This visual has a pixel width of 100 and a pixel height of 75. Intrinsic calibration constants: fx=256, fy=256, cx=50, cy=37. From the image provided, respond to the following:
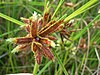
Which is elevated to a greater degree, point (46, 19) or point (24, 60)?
point (46, 19)

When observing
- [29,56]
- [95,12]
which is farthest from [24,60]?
[95,12]

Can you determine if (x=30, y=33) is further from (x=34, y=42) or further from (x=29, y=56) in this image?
(x=29, y=56)

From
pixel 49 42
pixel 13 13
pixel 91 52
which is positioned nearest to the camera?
pixel 49 42

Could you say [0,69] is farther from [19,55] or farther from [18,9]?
[18,9]

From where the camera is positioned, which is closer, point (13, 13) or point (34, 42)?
Result: point (34, 42)

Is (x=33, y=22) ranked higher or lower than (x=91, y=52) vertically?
higher

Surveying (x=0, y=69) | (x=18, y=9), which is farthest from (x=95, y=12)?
(x=0, y=69)

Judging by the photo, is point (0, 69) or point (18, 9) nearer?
point (0, 69)

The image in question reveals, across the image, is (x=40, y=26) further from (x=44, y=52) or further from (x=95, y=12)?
(x=95, y=12)

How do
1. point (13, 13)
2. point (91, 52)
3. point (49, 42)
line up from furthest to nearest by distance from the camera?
point (13, 13) < point (91, 52) < point (49, 42)
